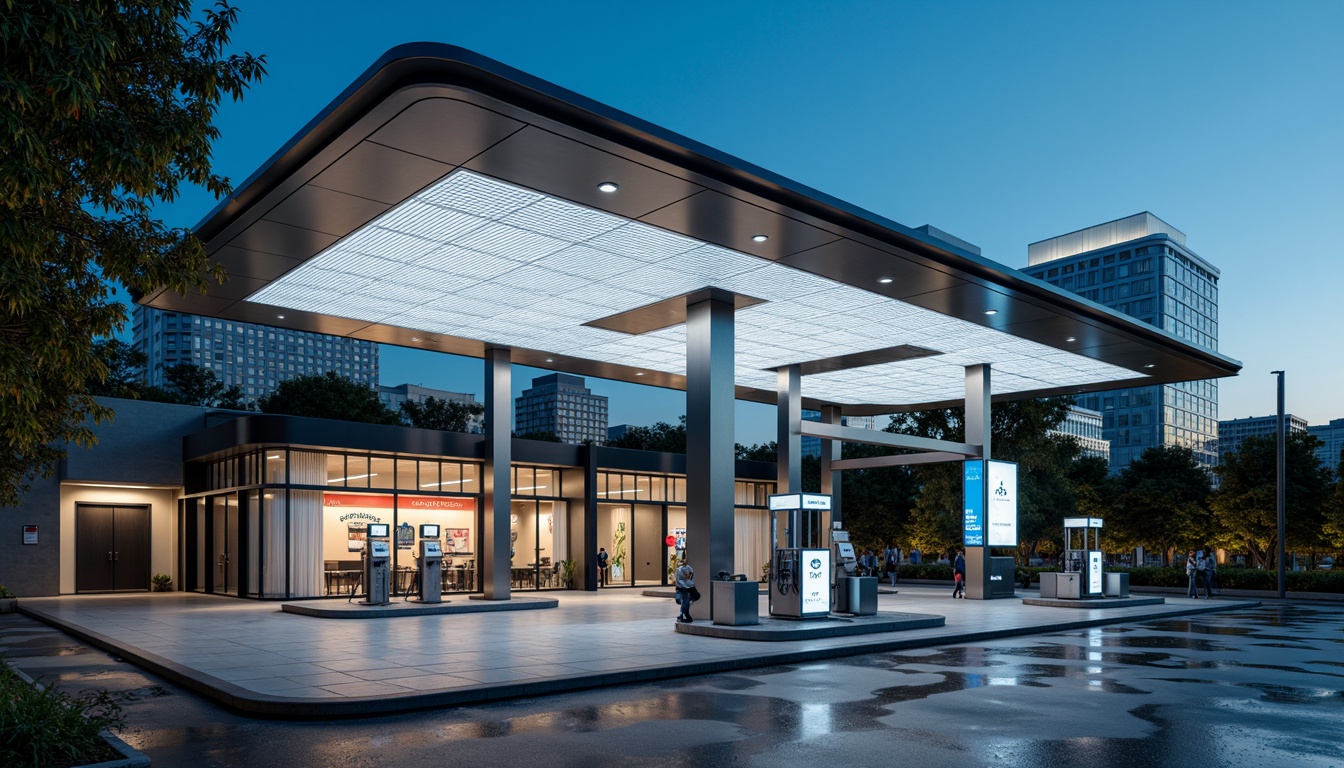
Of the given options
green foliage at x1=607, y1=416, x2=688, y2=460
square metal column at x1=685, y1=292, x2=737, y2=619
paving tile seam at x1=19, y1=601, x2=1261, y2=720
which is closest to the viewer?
paving tile seam at x1=19, y1=601, x2=1261, y2=720

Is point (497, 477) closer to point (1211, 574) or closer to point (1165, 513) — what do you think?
point (1211, 574)

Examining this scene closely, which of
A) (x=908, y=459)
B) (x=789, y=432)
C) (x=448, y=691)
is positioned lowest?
(x=448, y=691)

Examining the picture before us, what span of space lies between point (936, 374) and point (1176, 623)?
950cm

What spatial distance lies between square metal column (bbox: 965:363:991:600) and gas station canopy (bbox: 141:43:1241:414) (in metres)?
0.63

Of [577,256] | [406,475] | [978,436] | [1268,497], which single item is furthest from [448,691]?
[1268,497]

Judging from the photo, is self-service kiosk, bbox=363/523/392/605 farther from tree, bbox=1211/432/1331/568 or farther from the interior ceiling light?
tree, bbox=1211/432/1331/568

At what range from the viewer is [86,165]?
7574 mm

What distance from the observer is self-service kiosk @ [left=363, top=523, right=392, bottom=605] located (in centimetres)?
2159

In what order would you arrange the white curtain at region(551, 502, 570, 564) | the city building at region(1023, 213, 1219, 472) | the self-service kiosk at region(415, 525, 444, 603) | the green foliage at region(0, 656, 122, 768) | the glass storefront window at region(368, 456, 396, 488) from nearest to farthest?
the green foliage at region(0, 656, 122, 768) < the self-service kiosk at region(415, 525, 444, 603) < the glass storefront window at region(368, 456, 396, 488) < the white curtain at region(551, 502, 570, 564) < the city building at region(1023, 213, 1219, 472)

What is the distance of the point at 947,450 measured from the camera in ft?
90.3

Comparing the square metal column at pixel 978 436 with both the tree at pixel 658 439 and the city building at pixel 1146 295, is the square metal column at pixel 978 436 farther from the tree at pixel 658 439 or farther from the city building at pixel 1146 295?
the city building at pixel 1146 295

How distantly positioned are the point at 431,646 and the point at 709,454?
5.88 meters

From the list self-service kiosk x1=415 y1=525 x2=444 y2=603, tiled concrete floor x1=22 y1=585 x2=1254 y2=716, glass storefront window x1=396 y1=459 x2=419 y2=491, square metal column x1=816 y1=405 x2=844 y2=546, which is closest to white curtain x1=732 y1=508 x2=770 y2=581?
square metal column x1=816 y1=405 x2=844 y2=546

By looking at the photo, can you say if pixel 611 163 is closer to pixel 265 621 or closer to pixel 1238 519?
pixel 265 621
